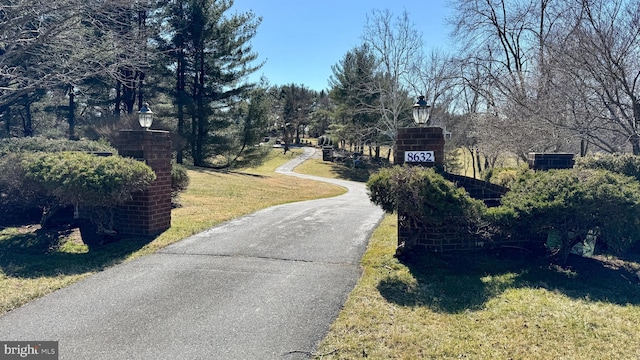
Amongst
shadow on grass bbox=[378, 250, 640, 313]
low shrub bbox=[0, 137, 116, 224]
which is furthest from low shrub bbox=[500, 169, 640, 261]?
low shrub bbox=[0, 137, 116, 224]

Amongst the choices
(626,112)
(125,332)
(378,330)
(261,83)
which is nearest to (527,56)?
(626,112)

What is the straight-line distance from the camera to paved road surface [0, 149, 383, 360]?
3.14 metres

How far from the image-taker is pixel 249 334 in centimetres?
333

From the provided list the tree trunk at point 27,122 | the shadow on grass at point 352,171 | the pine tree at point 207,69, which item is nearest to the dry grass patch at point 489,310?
the pine tree at point 207,69

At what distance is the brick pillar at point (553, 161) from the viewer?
6957 mm

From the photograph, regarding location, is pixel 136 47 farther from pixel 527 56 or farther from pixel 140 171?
pixel 527 56

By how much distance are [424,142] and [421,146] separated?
73 millimetres

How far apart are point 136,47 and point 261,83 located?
15.1m

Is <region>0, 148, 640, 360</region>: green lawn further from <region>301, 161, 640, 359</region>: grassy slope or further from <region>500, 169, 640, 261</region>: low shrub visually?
<region>500, 169, 640, 261</region>: low shrub

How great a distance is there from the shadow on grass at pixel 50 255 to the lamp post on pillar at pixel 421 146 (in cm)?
448

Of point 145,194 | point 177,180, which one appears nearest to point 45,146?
point 177,180

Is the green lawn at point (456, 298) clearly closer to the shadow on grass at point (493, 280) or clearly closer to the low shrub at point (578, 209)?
the shadow on grass at point (493, 280)

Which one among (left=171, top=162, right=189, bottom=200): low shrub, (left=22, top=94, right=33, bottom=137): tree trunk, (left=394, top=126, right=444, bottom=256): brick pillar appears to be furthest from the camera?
(left=22, top=94, right=33, bottom=137): tree trunk

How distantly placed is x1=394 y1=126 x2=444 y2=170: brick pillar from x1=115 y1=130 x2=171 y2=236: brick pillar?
4.30 meters
